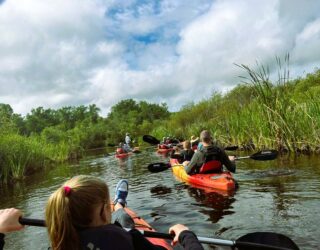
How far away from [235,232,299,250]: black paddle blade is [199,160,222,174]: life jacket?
523 centimetres

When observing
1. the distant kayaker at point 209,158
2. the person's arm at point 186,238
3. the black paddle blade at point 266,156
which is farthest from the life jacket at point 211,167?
the person's arm at point 186,238

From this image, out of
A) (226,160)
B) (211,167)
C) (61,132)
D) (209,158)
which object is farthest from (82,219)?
(61,132)

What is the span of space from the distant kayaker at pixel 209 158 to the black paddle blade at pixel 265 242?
199 inches

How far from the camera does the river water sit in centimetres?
559

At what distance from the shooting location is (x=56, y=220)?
7.46 ft

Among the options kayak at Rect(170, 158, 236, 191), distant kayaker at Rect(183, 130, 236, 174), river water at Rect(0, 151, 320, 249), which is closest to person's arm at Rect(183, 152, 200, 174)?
distant kayaker at Rect(183, 130, 236, 174)

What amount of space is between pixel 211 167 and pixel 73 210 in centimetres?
660

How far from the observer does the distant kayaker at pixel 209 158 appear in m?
8.29

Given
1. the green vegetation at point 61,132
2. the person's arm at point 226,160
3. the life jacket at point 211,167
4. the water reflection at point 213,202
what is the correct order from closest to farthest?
the water reflection at point 213,202 → the person's arm at point 226,160 → the life jacket at point 211,167 → the green vegetation at point 61,132

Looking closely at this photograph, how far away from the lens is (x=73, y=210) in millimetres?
2285

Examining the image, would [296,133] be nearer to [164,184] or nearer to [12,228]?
[164,184]

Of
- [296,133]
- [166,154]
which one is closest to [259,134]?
[296,133]

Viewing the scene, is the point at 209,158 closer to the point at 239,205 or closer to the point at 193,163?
the point at 193,163

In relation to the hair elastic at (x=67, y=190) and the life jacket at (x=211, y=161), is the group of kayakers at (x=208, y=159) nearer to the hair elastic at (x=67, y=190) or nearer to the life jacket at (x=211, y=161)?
the life jacket at (x=211, y=161)
